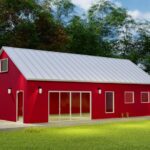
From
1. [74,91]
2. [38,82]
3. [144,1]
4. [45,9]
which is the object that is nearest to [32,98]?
[38,82]

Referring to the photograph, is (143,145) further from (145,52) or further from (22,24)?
(145,52)

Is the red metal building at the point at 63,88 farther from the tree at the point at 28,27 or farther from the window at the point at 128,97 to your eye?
the tree at the point at 28,27

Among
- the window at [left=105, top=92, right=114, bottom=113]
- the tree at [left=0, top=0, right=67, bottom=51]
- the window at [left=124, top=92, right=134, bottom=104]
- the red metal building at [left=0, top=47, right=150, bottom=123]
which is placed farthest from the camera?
the tree at [left=0, top=0, right=67, bottom=51]

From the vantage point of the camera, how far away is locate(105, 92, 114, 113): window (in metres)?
29.0

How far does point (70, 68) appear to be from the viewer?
28.4m

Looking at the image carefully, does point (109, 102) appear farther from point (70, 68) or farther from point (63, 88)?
point (63, 88)

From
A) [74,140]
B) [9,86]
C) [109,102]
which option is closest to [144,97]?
[109,102]

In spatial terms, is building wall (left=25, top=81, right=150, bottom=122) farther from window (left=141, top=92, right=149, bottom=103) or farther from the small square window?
the small square window

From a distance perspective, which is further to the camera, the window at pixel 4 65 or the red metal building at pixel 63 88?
the window at pixel 4 65

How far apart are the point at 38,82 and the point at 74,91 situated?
3.00m

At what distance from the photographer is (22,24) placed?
142 ft

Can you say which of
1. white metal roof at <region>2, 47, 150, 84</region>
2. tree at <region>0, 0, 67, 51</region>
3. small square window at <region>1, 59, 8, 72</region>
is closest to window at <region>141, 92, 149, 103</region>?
white metal roof at <region>2, 47, 150, 84</region>

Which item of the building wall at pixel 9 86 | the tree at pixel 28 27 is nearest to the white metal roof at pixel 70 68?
the building wall at pixel 9 86

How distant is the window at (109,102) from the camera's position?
95.3 ft
